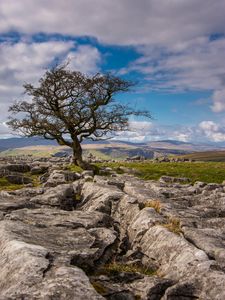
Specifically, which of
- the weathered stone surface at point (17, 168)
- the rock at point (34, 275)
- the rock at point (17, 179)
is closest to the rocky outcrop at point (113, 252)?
the rock at point (34, 275)

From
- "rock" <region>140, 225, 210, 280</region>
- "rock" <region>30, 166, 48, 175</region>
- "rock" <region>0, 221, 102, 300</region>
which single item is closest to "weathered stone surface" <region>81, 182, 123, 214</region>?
"rock" <region>140, 225, 210, 280</region>

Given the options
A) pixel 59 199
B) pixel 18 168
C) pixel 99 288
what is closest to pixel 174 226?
pixel 99 288

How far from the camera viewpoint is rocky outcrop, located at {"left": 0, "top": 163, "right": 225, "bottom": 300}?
31.4 feet

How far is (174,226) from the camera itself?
656 inches

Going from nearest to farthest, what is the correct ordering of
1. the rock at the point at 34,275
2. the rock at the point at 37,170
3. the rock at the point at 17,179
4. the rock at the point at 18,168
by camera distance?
1. the rock at the point at 34,275
2. the rock at the point at 17,179
3. the rock at the point at 37,170
4. the rock at the point at 18,168

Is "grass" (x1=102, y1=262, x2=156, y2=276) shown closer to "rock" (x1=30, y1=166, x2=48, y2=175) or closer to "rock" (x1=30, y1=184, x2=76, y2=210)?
"rock" (x1=30, y1=184, x2=76, y2=210)

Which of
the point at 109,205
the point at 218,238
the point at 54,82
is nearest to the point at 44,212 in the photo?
the point at 109,205

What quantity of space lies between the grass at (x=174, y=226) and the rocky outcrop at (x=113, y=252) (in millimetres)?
46

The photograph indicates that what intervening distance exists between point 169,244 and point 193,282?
3.12 m

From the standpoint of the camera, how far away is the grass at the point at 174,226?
15927mm

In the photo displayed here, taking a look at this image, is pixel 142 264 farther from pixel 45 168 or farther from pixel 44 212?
pixel 45 168

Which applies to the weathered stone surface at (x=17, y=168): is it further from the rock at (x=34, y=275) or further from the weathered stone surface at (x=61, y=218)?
the rock at (x=34, y=275)

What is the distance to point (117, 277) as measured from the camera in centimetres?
1234

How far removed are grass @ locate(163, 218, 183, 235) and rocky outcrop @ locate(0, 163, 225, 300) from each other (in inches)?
1.8
